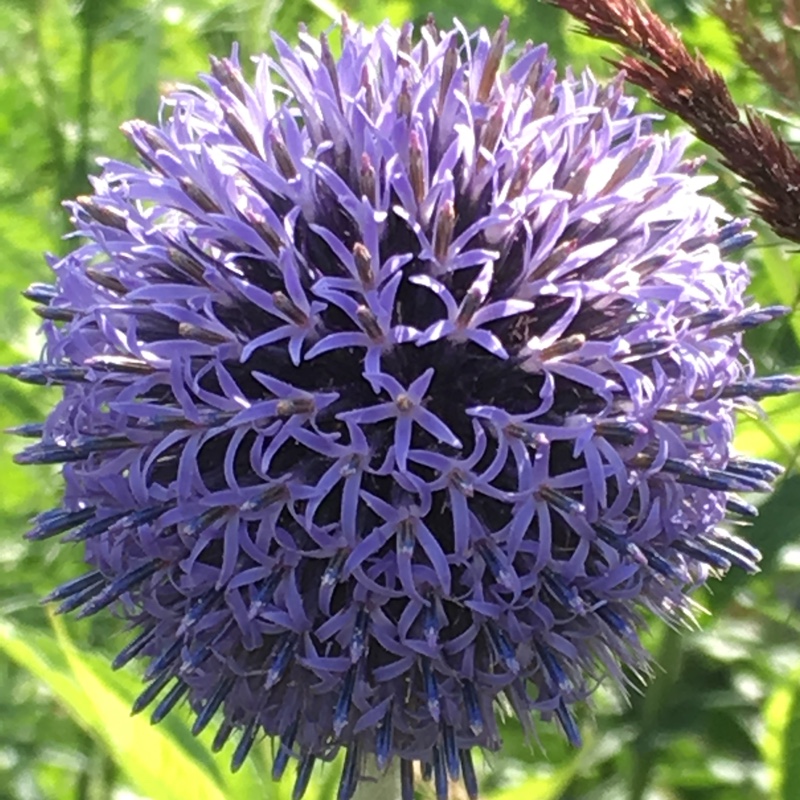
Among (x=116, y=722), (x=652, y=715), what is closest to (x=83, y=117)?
(x=116, y=722)

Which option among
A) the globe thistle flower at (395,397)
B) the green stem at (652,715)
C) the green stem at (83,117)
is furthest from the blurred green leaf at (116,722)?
the green stem at (83,117)

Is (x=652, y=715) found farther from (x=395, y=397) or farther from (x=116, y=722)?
(x=395, y=397)

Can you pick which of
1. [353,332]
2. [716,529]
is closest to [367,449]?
[353,332]

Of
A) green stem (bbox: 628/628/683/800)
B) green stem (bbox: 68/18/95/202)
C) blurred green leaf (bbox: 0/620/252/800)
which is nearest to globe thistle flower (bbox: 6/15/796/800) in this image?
blurred green leaf (bbox: 0/620/252/800)

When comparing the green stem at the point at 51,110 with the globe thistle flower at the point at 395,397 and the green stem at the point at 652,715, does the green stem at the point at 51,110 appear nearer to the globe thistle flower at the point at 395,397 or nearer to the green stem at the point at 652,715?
the globe thistle flower at the point at 395,397

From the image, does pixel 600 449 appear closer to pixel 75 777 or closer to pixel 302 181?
pixel 302 181
